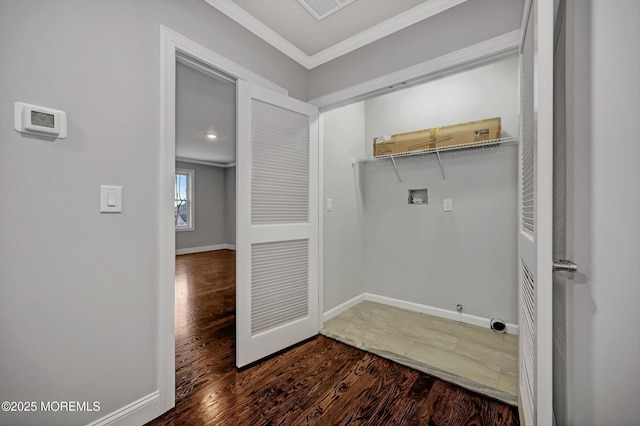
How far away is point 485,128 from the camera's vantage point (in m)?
2.37

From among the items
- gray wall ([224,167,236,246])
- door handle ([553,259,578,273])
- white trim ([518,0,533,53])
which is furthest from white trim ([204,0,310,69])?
gray wall ([224,167,236,246])

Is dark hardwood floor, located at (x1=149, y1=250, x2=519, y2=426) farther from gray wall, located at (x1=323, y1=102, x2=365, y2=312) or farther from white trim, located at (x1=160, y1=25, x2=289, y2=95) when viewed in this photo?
white trim, located at (x1=160, y1=25, x2=289, y2=95)

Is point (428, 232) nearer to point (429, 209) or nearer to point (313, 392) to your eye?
point (429, 209)

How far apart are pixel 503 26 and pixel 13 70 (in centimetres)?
251

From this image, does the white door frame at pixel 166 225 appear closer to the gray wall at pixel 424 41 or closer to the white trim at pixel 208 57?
the white trim at pixel 208 57

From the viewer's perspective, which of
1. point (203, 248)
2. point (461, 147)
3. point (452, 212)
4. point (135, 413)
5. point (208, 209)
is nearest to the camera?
point (135, 413)

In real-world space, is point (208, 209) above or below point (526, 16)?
below

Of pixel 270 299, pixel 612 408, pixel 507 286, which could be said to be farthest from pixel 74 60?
pixel 507 286

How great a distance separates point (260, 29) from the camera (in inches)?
82.4

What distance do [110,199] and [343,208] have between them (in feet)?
6.98

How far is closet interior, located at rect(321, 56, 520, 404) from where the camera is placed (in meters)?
2.37

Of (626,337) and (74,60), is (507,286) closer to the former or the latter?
(626,337)

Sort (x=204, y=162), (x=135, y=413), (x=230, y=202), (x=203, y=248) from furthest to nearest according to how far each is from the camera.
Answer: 1. (x=230, y=202)
2. (x=203, y=248)
3. (x=204, y=162)
4. (x=135, y=413)

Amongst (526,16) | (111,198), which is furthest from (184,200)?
(526,16)
